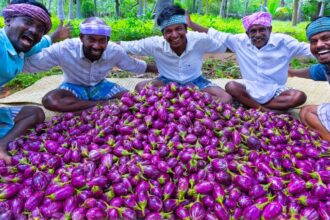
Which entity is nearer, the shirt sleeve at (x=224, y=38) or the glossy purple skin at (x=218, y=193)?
the glossy purple skin at (x=218, y=193)

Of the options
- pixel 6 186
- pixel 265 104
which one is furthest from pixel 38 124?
pixel 265 104

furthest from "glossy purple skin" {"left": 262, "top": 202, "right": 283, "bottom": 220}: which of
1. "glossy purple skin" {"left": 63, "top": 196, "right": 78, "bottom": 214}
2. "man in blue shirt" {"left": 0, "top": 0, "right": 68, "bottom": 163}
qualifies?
"man in blue shirt" {"left": 0, "top": 0, "right": 68, "bottom": 163}

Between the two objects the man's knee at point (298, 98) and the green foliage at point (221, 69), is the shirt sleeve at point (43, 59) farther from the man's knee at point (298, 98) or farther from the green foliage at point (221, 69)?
the green foliage at point (221, 69)

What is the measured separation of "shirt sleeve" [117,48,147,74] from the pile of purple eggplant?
0.86m

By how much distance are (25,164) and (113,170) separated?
54 cm

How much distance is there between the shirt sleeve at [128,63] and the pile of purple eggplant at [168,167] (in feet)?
2.84

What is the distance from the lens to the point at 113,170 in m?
1.77

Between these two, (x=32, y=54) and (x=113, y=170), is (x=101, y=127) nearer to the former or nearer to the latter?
(x=113, y=170)

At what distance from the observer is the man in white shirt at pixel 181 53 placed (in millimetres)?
3233

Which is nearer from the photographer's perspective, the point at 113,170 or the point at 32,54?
the point at 113,170

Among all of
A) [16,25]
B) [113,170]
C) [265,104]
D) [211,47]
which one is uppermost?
[16,25]

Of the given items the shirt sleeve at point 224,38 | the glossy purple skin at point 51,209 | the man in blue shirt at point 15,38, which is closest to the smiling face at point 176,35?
the shirt sleeve at point 224,38

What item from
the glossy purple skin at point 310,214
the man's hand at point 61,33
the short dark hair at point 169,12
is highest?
the short dark hair at point 169,12

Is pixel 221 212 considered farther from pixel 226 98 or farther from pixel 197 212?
pixel 226 98
